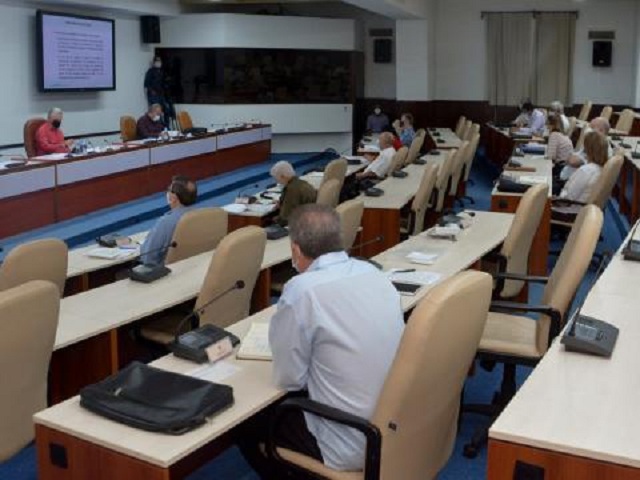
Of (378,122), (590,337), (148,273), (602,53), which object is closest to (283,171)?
(148,273)

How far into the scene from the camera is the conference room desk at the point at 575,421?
1.89 m

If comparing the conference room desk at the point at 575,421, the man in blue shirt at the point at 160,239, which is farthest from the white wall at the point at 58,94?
A: the conference room desk at the point at 575,421

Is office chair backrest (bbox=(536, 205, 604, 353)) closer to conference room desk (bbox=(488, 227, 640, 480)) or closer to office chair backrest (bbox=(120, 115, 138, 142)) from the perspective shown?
conference room desk (bbox=(488, 227, 640, 480))

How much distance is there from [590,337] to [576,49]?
1425 cm

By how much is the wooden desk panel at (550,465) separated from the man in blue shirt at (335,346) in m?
0.52

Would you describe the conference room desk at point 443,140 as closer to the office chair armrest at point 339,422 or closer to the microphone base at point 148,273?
the microphone base at point 148,273

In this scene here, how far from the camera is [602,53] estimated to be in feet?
50.6

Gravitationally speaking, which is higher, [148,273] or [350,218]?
[350,218]

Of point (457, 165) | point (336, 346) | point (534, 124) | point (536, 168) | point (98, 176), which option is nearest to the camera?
point (336, 346)

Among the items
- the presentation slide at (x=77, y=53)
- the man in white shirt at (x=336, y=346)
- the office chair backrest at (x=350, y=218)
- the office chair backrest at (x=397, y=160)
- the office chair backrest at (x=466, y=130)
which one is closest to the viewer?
the man in white shirt at (x=336, y=346)

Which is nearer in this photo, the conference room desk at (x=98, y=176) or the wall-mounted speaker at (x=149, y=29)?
the conference room desk at (x=98, y=176)

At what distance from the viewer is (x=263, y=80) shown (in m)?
15.2

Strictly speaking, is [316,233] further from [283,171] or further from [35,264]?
[283,171]

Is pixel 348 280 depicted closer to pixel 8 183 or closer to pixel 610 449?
pixel 610 449
